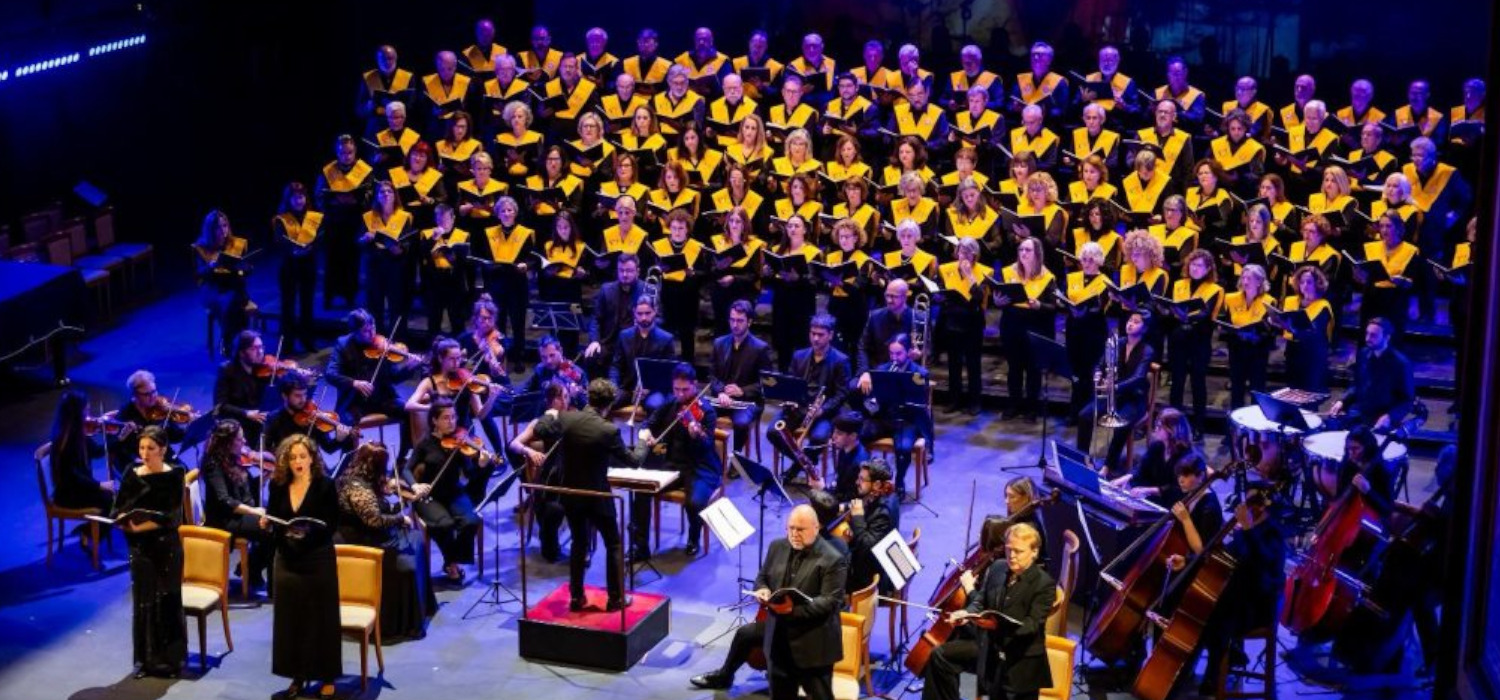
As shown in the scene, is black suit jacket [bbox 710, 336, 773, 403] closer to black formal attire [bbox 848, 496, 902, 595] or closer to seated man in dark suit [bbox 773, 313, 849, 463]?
seated man in dark suit [bbox 773, 313, 849, 463]

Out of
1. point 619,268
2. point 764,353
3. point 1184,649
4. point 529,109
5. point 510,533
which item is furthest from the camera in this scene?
point 529,109

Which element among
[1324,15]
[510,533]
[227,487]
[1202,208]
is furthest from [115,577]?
[1324,15]

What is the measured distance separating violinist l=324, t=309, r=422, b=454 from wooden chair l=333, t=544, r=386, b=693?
2721 millimetres

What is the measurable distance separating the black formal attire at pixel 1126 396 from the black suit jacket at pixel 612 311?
3.03 metres

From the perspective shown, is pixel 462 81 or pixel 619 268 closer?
pixel 619 268

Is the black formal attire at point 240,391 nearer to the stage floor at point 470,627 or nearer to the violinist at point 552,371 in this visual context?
the stage floor at point 470,627

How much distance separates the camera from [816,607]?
850 cm

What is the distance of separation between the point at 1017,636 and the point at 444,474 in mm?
3609

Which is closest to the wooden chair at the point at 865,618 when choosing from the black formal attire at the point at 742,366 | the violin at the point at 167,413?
the black formal attire at the point at 742,366

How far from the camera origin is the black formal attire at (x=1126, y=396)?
1191 centimetres

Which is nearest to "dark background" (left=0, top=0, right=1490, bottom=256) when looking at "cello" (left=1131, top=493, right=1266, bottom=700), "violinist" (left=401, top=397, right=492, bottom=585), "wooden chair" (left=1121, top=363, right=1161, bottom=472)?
"wooden chair" (left=1121, top=363, right=1161, bottom=472)

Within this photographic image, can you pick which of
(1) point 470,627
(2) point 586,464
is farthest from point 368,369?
(2) point 586,464

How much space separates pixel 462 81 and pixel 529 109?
832 millimetres

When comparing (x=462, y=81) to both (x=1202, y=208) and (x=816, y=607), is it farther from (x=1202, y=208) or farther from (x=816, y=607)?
(x=816, y=607)
